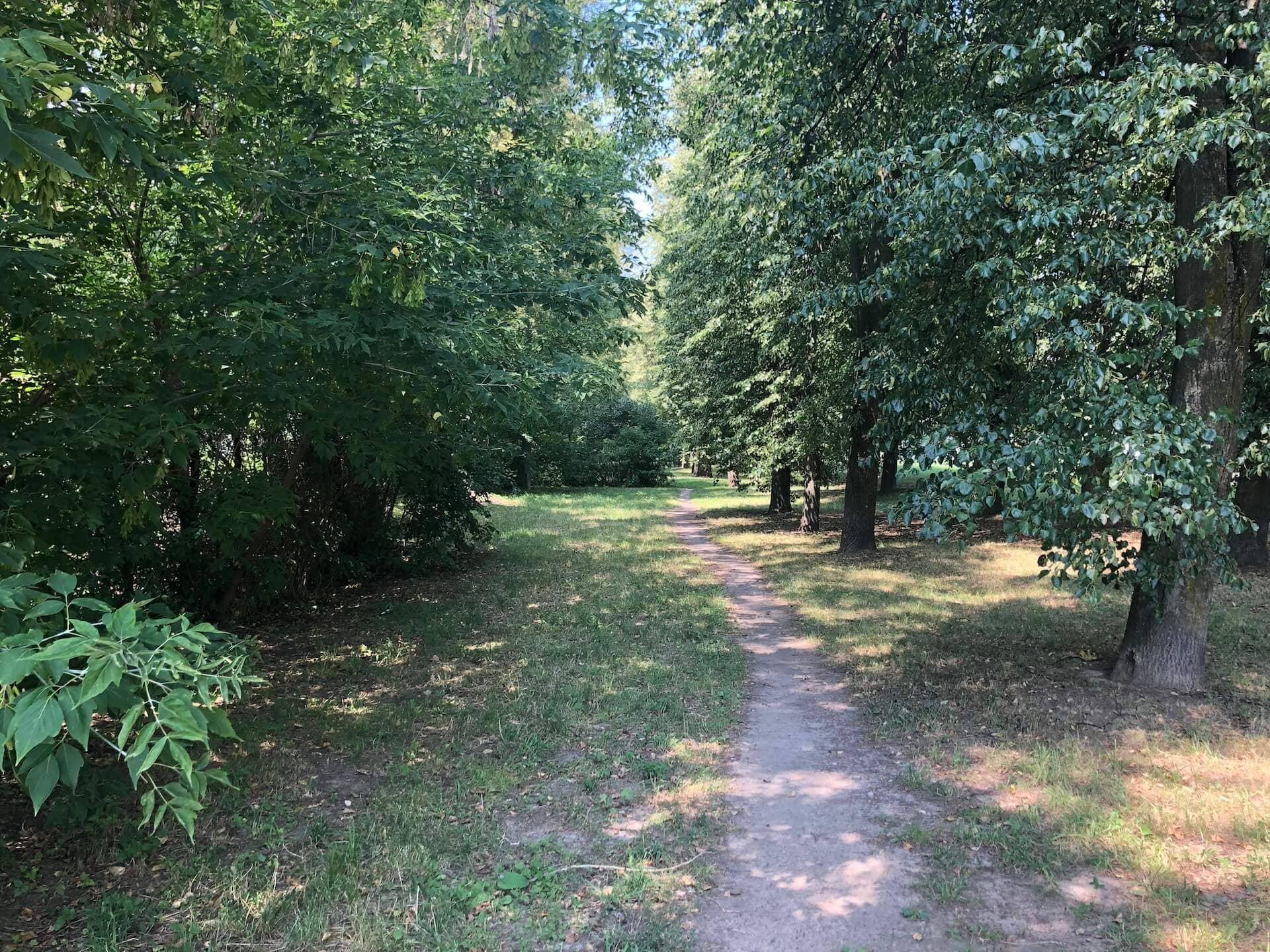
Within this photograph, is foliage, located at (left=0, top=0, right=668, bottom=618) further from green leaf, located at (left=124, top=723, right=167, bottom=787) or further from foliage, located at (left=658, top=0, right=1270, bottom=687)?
foliage, located at (left=658, top=0, right=1270, bottom=687)

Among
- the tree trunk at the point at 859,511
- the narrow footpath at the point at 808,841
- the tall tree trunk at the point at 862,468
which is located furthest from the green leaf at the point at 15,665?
the tree trunk at the point at 859,511

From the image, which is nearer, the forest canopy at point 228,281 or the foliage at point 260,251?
the forest canopy at point 228,281

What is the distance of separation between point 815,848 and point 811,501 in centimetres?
1426

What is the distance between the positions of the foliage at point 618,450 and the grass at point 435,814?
2943 centimetres

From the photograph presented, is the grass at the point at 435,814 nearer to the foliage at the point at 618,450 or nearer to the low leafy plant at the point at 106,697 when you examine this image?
the low leafy plant at the point at 106,697

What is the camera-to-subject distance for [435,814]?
173 inches

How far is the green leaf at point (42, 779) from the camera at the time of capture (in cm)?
156

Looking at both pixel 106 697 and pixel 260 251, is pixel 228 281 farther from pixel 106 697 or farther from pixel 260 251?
pixel 106 697

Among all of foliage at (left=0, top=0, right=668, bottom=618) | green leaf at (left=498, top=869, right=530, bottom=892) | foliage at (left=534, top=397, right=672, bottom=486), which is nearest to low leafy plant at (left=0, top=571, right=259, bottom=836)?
foliage at (left=0, top=0, right=668, bottom=618)

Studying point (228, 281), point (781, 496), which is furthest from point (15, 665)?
point (781, 496)

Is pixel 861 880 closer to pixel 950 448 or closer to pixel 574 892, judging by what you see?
pixel 574 892

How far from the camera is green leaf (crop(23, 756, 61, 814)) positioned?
5.12 feet

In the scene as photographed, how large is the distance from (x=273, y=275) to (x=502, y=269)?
2265 mm

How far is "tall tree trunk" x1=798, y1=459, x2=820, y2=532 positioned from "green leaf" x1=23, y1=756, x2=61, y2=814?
16.3m
